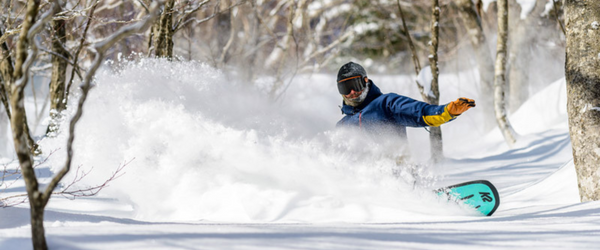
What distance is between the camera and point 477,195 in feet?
14.3

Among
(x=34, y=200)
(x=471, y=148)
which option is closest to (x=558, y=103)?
(x=471, y=148)

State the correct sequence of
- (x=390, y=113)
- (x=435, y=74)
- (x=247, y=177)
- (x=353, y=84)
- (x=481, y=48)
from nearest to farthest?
(x=247, y=177)
(x=390, y=113)
(x=353, y=84)
(x=435, y=74)
(x=481, y=48)

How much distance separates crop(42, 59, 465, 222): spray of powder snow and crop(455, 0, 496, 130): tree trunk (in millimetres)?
9482

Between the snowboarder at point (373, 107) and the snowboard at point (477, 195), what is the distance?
0.58 m

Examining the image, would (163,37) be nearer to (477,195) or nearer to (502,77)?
(477,195)

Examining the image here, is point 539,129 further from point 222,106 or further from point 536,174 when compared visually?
point 222,106

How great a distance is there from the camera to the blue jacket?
4.55 meters

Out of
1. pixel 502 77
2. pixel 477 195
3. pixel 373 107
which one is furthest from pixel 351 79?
pixel 502 77

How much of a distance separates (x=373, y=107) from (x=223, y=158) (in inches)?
55.8

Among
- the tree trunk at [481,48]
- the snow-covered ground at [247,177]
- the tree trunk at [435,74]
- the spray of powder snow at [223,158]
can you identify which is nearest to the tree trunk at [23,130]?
the snow-covered ground at [247,177]

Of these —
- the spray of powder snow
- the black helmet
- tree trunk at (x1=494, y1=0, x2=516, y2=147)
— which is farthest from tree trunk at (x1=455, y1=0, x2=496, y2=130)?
the spray of powder snow

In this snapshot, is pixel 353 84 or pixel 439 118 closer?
pixel 439 118

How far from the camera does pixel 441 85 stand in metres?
26.7

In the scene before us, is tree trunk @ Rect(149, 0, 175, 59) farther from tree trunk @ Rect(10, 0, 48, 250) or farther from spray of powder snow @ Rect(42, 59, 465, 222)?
tree trunk @ Rect(10, 0, 48, 250)
